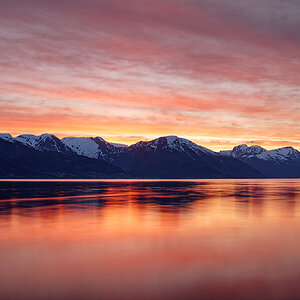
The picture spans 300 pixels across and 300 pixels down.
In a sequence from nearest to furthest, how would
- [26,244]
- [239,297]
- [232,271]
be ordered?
[239,297], [232,271], [26,244]

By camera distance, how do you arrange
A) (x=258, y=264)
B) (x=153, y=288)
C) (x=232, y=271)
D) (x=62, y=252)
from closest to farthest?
(x=153, y=288), (x=232, y=271), (x=258, y=264), (x=62, y=252)

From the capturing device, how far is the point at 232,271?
24.0 m

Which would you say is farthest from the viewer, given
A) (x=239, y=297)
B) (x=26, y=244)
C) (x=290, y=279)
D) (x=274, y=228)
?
(x=274, y=228)

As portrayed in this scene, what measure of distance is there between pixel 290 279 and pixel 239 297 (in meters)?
4.99

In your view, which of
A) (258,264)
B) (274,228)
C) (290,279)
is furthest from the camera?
(274,228)

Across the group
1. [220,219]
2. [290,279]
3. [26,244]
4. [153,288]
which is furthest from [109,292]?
[220,219]

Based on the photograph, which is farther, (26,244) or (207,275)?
(26,244)

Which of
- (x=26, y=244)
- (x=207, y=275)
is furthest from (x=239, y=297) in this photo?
(x=26, y=244)

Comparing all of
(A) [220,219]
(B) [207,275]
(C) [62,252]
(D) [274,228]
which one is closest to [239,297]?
(B) [207,275]

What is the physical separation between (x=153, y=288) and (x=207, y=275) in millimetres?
4163

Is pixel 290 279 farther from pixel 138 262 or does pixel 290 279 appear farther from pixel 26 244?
pixel 26 244

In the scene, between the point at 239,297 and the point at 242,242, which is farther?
the point at 242,242

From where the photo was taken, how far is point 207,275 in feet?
75.2

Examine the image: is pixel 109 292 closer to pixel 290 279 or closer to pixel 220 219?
pixel 290 279
